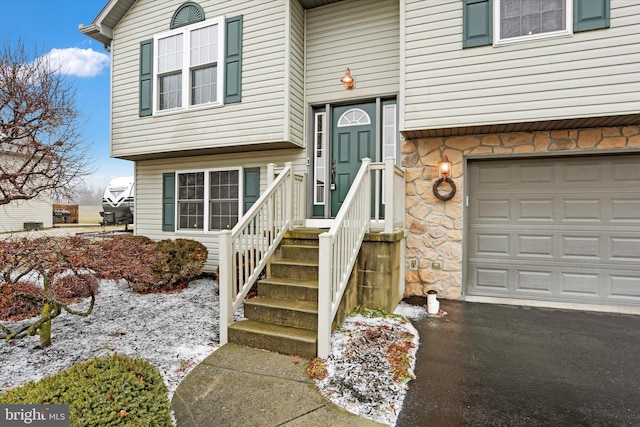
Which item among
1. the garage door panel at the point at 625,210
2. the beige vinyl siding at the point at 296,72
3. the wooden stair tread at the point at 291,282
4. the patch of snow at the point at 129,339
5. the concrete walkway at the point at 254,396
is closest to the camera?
the concrete walkway at the point at 254,396

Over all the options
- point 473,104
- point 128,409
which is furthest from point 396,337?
point 473,104

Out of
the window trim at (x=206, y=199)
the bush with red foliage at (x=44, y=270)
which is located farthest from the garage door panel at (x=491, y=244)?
the bush with red foliage at (x=44, y=270)

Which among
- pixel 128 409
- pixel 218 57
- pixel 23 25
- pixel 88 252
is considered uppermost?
pixel 23 25

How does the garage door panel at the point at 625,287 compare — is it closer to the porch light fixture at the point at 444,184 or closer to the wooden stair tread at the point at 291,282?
the porch light fixture at the point at 444,184

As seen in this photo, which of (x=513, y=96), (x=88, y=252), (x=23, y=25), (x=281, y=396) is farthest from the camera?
(x=23, y=25)

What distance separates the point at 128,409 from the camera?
1.54 metres

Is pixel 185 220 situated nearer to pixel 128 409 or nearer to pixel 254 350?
pixel 254 350

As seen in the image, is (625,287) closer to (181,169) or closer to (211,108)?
(211,108)

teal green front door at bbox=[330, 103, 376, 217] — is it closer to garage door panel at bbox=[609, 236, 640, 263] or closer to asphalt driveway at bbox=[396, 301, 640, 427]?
asphalt driveway at bbox=[396, 301, 640, 427]

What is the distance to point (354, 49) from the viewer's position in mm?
5637

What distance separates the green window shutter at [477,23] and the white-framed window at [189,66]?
13.4 ft

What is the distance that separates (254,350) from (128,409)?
1.68 meters

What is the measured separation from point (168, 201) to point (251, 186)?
7.04ft

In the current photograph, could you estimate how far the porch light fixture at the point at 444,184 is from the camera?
4878 mm
